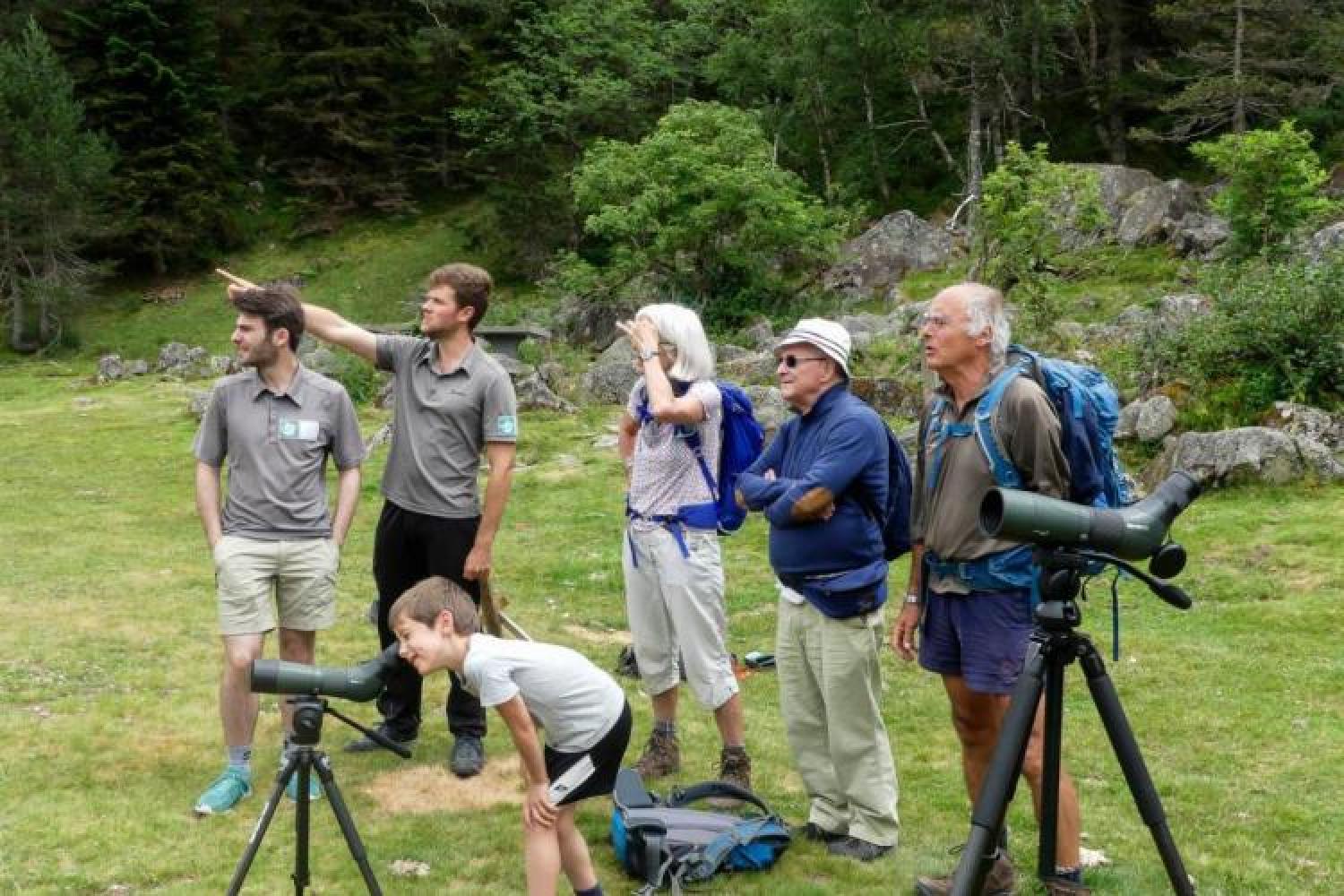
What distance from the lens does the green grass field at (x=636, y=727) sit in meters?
5.09

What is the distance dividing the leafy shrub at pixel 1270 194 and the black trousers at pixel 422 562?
1695 centimetres

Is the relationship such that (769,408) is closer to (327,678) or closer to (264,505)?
(264,505)

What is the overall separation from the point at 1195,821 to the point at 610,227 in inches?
864

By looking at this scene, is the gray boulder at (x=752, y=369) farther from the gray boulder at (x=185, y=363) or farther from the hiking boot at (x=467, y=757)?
the gray boulder at (x=185, y=363)

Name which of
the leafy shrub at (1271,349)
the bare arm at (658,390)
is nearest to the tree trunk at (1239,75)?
the leafy shrub at (1271,349)

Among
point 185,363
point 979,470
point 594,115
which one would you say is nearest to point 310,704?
point 979,470

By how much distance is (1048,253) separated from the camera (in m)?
19.6

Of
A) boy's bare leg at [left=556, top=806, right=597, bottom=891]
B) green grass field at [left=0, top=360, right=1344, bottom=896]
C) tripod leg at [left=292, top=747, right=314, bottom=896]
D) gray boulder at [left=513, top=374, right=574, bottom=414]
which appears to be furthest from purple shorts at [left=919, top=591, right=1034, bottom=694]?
gray boulder at [left=513, top=374, right=574, bottom=414]

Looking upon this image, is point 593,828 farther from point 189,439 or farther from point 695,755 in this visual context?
point 189,439

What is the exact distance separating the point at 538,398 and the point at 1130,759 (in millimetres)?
16566

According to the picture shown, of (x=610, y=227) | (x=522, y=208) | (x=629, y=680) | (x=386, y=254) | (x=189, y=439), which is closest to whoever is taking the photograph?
(x=629, y=680)

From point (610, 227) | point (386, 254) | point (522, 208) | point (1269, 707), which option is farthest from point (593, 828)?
point (386, 254)

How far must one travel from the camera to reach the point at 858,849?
16.5ft

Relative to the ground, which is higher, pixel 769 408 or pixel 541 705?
pixel 541 705
